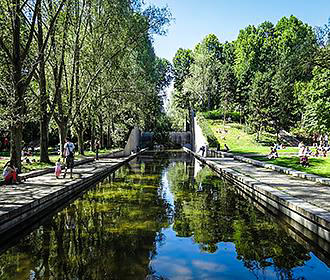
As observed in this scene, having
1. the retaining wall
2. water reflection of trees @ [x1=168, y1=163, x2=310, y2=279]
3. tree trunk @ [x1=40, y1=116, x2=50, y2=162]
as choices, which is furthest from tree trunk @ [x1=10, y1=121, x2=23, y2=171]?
water reflection of trees @ [x1=168, y1=163, x2=310, y2=279]

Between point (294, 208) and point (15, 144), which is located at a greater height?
point (15, 144)

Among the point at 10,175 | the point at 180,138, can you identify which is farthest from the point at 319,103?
the point at 180,138

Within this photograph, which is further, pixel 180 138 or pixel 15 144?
pixel 180 138

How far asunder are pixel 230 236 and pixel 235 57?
253 feet

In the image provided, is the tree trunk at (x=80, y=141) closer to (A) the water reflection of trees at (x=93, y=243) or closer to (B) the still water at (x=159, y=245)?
(A) the water reflection of trees at (x=93, y=243)

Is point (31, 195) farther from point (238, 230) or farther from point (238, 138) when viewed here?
point (238, 138)

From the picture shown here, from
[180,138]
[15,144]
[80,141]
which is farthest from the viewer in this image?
[180,138]

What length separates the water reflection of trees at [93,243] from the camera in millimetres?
5509

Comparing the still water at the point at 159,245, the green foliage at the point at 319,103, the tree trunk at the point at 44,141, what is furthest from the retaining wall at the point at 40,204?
the green foliage at the point at 319,103

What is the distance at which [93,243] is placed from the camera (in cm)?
694

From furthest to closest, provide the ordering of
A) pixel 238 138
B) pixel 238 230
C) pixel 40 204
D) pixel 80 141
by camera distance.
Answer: pixel 238 138 → pixel 80 141 → pixel 40 204 → pixel 238 230

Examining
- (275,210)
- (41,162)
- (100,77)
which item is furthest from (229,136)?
(275,210)

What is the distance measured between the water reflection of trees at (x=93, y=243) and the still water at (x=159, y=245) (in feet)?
0.05

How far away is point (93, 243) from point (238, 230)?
11.3 ft
